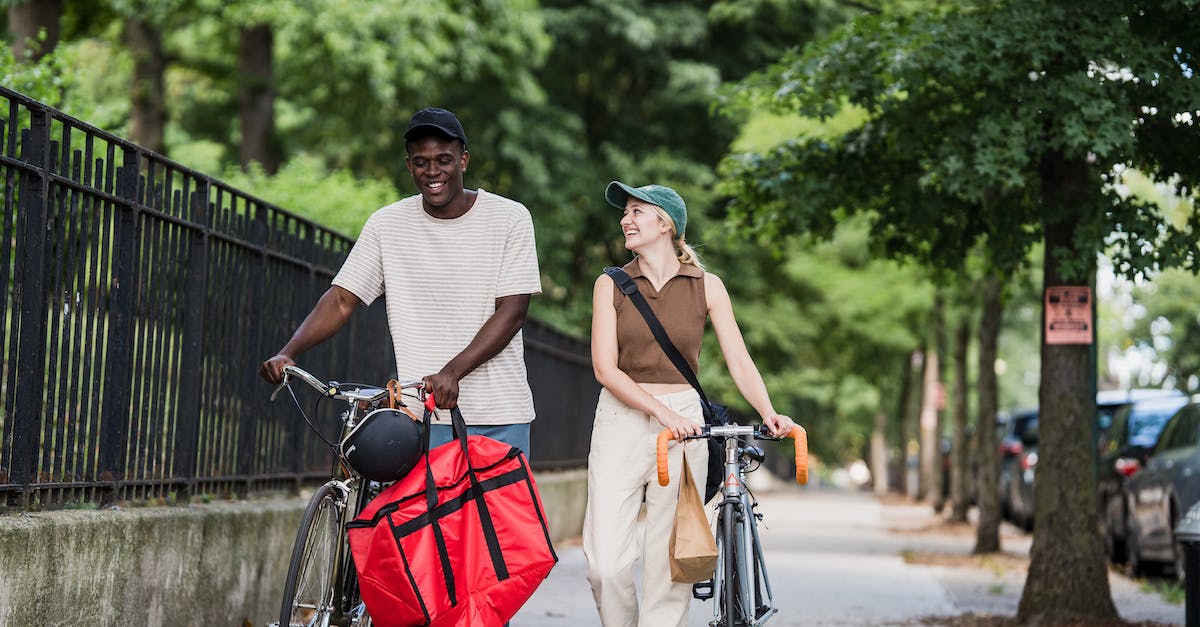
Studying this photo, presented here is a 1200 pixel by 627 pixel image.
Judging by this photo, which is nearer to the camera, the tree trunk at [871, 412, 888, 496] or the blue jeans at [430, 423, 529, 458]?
the blue jeans at [430, 423, 529, 458]

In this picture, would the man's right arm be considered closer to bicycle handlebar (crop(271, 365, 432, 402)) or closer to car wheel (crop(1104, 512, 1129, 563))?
bicycle handlebar (crop(271, 365, 432, 402))

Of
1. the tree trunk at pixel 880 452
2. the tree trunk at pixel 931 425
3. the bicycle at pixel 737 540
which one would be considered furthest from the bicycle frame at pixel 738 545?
the tree trunk at pixel 880 452

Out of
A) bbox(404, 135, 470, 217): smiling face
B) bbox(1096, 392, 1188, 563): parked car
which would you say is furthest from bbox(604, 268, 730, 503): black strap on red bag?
bbox(1096, 392, 1188, 563): parked car

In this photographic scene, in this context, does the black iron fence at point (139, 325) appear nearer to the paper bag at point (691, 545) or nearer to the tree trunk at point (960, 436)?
the paper bag at point (691, 545)

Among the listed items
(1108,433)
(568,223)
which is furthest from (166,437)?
(568,223)

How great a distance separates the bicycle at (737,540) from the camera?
5926 millimetres

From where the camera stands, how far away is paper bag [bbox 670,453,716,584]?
5910 millimetres

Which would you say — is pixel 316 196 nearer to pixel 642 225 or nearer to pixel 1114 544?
pixel 1114 544

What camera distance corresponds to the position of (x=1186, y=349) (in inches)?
1609

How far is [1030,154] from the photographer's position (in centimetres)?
973

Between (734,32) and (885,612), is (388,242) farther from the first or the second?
(734,32)

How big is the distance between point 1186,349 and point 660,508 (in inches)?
1476

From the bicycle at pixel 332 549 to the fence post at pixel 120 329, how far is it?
1647 mm

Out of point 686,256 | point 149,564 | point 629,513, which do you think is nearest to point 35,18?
point 149,564
